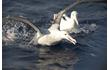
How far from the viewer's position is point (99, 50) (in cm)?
205

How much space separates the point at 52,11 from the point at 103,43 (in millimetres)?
372

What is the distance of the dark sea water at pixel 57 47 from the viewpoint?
2008 millimetres

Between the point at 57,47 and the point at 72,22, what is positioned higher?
the point at 72,22

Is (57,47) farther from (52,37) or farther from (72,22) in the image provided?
(72,22)

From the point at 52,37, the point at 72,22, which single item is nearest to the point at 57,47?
the point at 52,37

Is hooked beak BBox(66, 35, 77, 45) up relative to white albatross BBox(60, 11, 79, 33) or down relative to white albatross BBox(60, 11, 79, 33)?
down

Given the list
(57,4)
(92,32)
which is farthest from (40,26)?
(92,32)

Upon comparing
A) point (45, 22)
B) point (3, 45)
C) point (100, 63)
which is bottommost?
point (100, 63)

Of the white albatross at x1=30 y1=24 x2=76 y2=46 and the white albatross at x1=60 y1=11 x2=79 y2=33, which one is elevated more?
the white albatross at x1=60 y1=11 x2=79 y2=33

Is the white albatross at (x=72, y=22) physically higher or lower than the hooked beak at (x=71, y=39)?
higher

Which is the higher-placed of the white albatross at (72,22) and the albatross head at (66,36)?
the white albatross at (72,22)

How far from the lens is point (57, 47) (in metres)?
2.03

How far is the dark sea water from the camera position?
201 centimetres

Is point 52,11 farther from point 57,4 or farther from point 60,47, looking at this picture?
point 60,47
